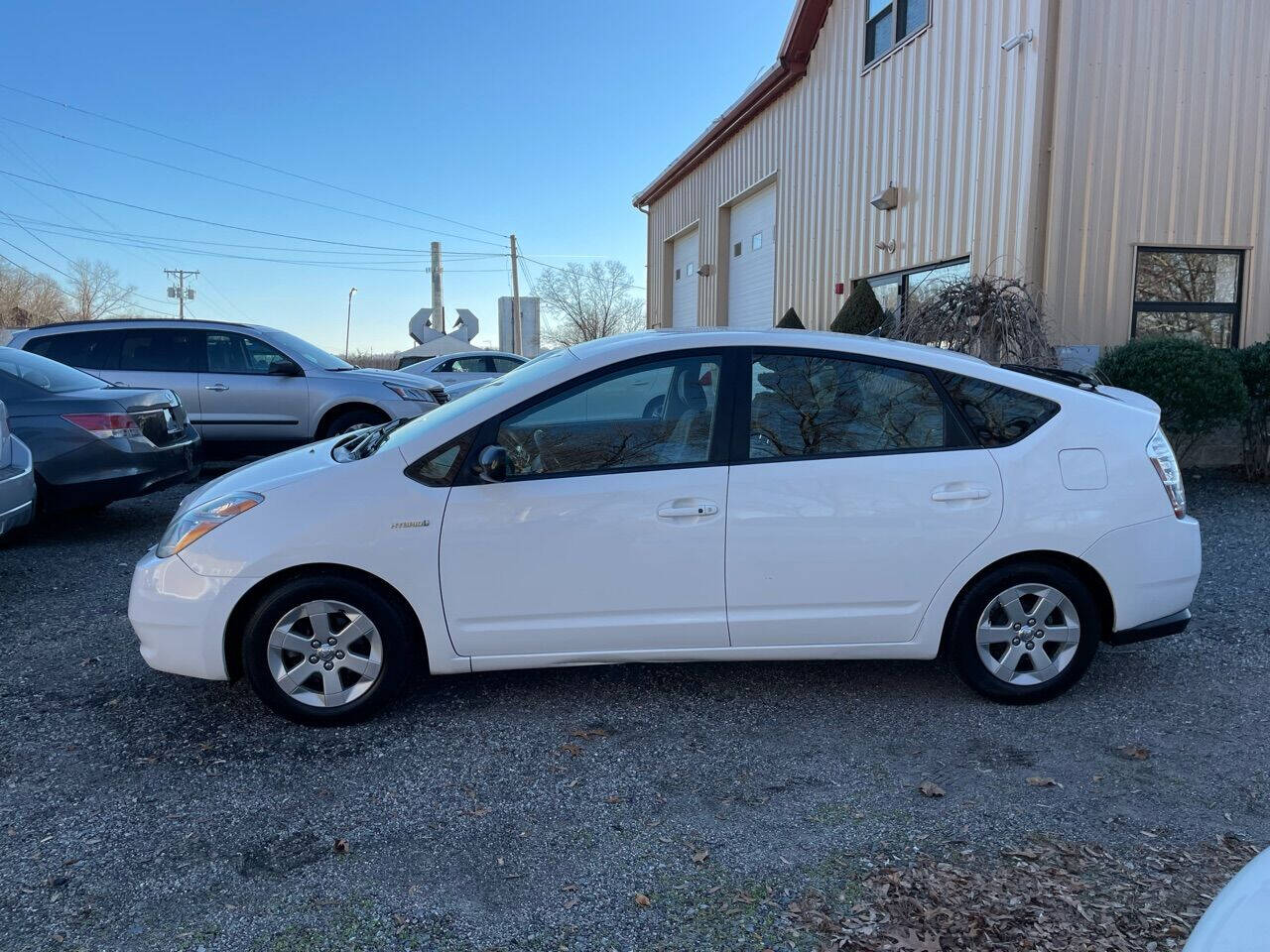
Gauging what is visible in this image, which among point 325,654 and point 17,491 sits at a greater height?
point 17,491

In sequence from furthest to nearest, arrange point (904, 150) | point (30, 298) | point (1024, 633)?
point (30, 298)
point (904, 150)
point (1024, 633)


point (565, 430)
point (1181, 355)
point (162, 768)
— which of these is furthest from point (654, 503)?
point (1181, 355)

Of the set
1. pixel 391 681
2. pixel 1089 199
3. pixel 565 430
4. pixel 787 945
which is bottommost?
pixel 787 945

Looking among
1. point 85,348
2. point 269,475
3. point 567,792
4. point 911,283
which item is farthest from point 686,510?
point 911,283

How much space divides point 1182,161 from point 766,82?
7.62 meters

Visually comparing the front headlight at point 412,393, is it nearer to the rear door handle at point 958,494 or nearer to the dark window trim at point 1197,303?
the rear door handle at point 958,494

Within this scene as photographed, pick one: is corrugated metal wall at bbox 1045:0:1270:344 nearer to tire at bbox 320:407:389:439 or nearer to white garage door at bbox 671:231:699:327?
tire at bbox 320:407:389:439

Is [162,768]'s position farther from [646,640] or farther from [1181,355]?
[1181,355]

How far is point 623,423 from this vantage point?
3.78 metres

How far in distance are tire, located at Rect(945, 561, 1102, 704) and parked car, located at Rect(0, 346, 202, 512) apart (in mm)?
6015

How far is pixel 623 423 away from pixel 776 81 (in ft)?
43.6

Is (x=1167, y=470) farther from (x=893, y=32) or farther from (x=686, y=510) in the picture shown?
(x=893, y=32)

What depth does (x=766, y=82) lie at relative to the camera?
1536 cm

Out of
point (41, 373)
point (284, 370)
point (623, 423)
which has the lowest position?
point (623, 423)
